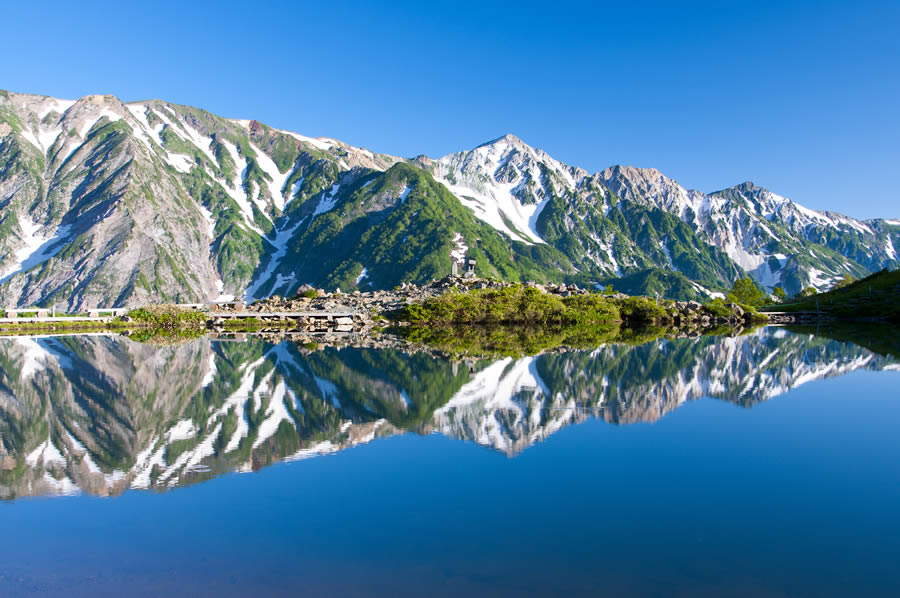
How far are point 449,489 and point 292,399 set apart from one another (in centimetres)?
1227

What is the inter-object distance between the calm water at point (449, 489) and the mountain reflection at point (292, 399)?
138 millimetres

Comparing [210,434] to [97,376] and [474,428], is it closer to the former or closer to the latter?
[474,428]

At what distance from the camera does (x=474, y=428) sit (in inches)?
756

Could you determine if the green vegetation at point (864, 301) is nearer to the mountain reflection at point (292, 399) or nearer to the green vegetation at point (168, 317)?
the mountain reflection at point (292, 399)

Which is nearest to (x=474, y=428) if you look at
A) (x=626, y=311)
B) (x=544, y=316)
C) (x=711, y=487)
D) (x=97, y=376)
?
(x=711, y=487)

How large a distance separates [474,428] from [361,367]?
16.4 meters

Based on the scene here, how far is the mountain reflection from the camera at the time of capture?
51.6 ft

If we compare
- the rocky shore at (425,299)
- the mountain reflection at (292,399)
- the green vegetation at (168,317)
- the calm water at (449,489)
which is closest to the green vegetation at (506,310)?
the rocky shore at (425,299)

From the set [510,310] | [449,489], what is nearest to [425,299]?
[510,310]

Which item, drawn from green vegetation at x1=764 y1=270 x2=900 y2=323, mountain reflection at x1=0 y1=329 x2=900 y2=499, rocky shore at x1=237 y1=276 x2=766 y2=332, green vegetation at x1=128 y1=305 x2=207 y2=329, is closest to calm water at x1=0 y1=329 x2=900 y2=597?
mountain reflection at x1=0 y1=329 x2=900 y2=499

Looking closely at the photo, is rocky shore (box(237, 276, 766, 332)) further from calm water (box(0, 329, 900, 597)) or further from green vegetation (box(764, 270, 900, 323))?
calm water (box(0, 329, 900, 597))

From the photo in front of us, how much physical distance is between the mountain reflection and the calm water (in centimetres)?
14

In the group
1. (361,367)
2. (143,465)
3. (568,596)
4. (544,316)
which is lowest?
(568,596)

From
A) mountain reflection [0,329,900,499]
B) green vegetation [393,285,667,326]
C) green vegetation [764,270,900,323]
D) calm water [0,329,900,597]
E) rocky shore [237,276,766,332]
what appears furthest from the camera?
green vegetation [764,270,900,323]
